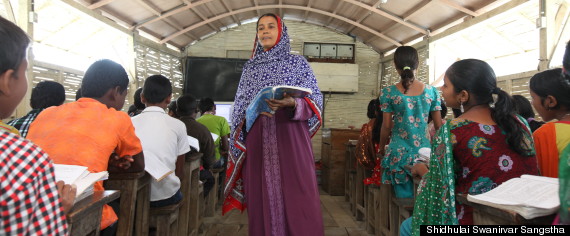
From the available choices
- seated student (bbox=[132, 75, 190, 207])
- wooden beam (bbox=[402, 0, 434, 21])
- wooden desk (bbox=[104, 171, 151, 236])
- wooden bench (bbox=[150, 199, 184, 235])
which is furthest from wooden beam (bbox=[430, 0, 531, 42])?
wooden desk (bbox=[104, 171, 151, 236])

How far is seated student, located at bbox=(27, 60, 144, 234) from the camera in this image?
133cm

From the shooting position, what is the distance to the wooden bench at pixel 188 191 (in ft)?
7.78

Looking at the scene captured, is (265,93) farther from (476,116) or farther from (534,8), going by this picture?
(534,8)

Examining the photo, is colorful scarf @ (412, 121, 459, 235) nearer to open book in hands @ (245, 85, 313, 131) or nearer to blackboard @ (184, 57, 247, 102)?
open book in hands @ (245, 85, 313, 131)

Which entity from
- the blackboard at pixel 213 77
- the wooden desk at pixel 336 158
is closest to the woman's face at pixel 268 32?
the wooden desk at pixel 336 158

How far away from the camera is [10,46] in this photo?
0.75 m

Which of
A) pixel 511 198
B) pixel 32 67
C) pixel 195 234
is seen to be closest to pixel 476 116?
pixel 511 198

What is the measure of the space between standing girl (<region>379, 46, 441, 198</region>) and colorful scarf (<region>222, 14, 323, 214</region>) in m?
0.57

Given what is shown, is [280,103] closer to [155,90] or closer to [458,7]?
[155,90]

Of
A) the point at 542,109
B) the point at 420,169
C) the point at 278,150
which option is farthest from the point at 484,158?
the point at 278,150

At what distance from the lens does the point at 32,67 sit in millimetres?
3771

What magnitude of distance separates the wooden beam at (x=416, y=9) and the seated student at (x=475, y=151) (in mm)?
4173

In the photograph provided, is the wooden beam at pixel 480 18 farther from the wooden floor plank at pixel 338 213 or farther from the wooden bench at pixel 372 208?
the wooden floor plank at pixel 338 213

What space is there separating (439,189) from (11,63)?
4.35 feet
